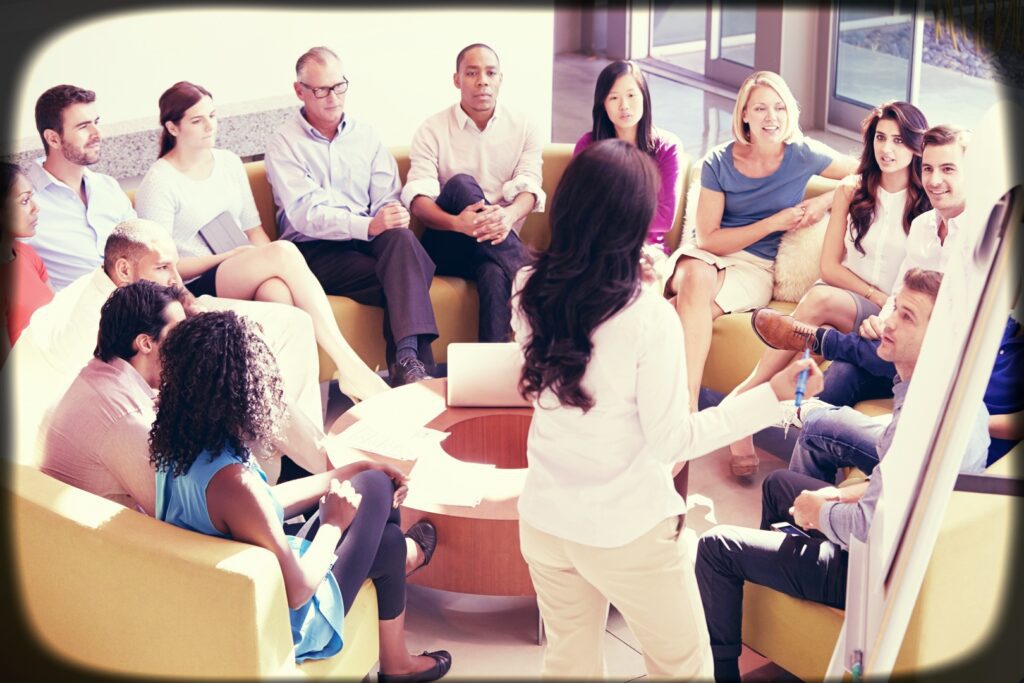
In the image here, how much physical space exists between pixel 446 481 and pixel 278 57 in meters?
2.97

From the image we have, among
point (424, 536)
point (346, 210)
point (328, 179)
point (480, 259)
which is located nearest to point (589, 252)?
point (424, 536)

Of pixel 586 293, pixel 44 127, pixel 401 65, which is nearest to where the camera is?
pixel 586 293

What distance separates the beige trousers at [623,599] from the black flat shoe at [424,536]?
0.84m

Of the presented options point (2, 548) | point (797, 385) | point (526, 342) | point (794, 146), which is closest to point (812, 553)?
point (797, 385)

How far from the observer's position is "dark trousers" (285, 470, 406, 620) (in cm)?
267

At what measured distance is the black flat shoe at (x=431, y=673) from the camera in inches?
118

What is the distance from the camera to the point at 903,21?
7.50 metres

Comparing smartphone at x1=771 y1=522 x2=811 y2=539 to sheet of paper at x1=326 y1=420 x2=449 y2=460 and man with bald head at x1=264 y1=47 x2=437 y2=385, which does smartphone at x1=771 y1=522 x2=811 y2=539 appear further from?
man with bald head at x1=264 y1=47 x2=437 y2=385

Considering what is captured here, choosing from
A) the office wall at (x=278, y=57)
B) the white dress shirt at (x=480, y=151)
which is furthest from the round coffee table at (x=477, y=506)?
the office wall at (x=278, y=57)

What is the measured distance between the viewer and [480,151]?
475 cm

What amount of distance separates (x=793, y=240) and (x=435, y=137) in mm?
1477

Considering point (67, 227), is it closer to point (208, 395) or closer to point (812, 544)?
point (208, 395)

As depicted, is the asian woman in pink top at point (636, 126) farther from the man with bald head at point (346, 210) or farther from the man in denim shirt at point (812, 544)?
the man in denim shirt at point (812, 544)

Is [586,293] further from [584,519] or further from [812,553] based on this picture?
[812,553]
